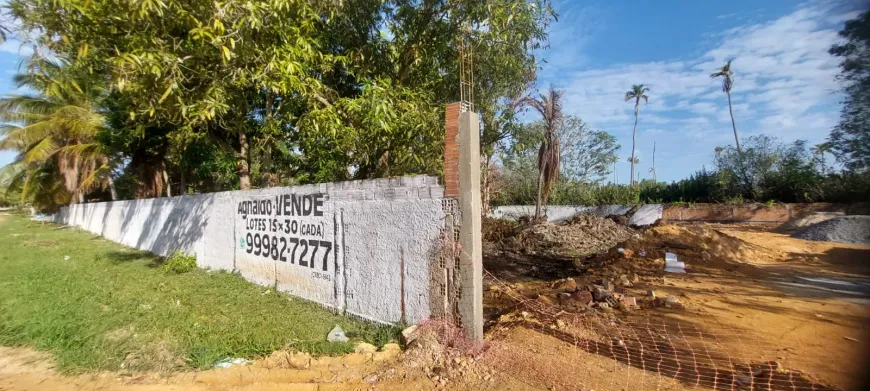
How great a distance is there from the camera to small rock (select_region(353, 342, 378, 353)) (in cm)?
436

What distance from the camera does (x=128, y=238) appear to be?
A: 15.0 metres

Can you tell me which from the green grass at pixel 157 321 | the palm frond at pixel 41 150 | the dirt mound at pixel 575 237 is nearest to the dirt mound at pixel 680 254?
the dirt mound at pixel 575 237

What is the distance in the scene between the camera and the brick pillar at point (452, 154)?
4387mm

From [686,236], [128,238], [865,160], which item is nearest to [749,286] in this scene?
[686,236]

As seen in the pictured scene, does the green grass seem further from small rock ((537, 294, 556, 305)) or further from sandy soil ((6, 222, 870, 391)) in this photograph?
small rock ((537, 294, 556, 305))

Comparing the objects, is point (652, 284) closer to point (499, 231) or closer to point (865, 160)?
point (865, 160)

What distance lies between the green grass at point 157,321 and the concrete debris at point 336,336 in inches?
3.7

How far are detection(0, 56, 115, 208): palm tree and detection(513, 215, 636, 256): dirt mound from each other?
604 inches

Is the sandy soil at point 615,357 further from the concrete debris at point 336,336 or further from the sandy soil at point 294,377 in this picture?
the concrete debris at point 336,336

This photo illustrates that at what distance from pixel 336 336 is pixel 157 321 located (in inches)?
97.3

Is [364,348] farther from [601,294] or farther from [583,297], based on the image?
[601,294]

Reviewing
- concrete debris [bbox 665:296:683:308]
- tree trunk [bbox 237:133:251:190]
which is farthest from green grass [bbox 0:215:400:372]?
concrete debris [bbox 665:296:683:308]

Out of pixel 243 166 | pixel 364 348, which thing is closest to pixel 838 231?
pixel 364 348

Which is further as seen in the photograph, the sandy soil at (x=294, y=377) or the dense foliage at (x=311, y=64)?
the dense foliage at (x=311, y=64)
